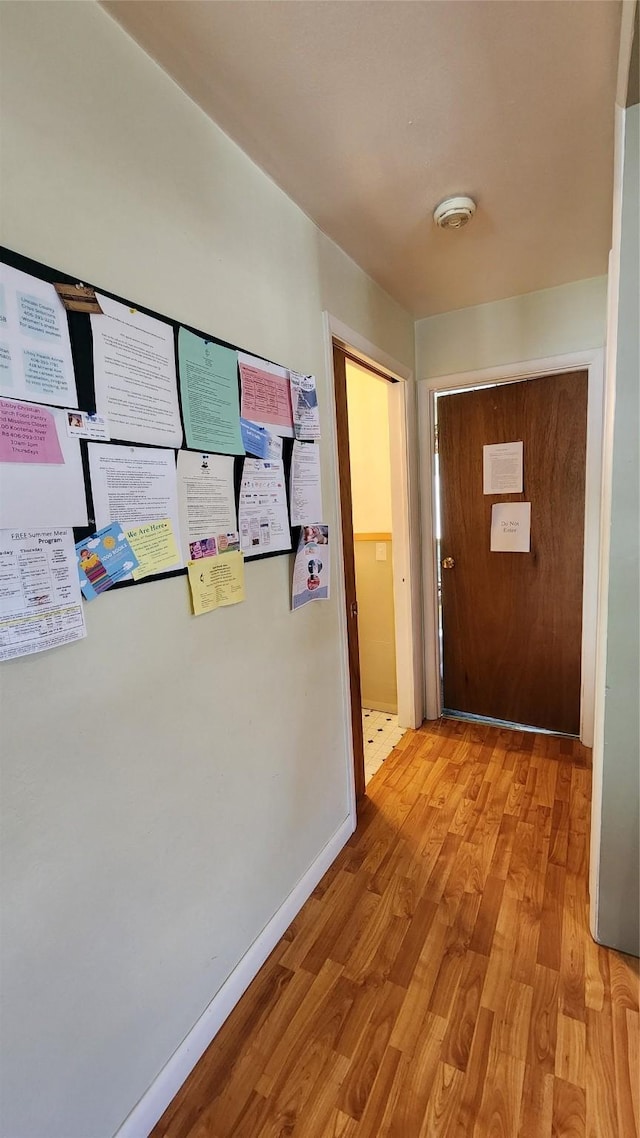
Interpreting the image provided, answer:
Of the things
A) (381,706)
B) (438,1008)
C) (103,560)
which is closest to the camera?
(103,560)

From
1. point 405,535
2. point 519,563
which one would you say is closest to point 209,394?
point 405,535

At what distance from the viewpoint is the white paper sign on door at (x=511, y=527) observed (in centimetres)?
246

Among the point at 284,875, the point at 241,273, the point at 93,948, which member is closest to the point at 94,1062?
the point at 93,948

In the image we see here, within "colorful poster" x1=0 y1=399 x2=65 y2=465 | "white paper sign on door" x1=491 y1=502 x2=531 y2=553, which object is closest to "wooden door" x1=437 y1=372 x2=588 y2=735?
"white paper sign on door" x1=491 y1=502 x2=531 y2=553

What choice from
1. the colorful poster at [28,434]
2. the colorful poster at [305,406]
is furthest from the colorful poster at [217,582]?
the colorful poster at [305,406]

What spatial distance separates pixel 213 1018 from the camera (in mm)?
1192

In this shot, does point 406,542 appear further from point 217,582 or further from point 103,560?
point 103,560

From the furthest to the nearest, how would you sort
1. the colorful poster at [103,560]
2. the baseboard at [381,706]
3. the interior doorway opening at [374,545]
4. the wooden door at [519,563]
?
the baseboard at [381,706]
the interior doorway opening at [374,545]
the wooden door at [519,563]
the colorful poster at [103,560]

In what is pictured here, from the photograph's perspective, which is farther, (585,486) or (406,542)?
(406,542)

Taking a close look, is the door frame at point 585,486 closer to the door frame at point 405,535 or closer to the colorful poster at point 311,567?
the door frame at point 405,535

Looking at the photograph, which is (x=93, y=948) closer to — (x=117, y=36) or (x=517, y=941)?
(x=517, y=941)

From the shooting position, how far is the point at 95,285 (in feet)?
2.89

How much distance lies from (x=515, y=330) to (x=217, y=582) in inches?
83.7

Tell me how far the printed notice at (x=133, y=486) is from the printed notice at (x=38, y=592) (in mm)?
107
